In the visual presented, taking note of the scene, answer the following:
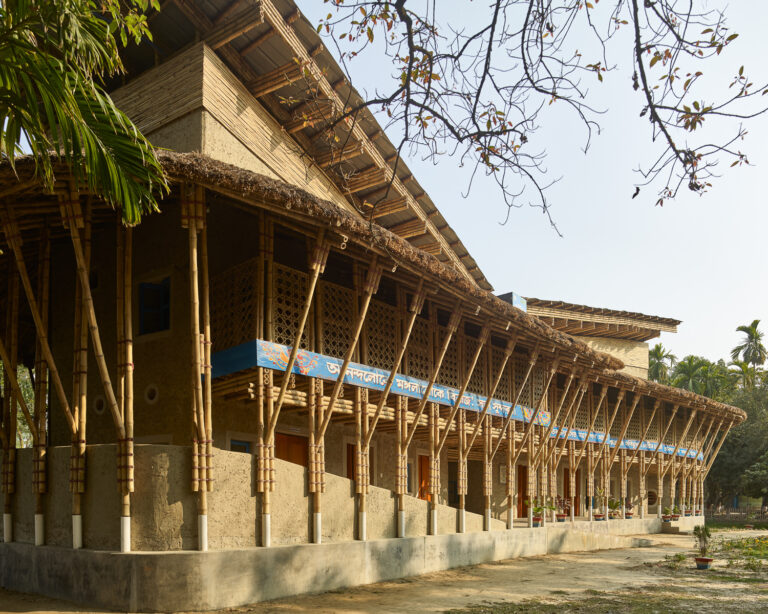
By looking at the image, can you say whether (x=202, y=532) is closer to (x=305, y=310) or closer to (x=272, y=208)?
(x=305, y=310)

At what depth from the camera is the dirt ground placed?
9547 millimetres

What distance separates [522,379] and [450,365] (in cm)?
302

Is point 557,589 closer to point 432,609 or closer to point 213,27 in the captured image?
point 432,609

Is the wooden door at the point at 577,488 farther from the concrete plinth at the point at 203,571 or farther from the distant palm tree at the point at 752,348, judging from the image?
the distant palm tree at the point at 752,348

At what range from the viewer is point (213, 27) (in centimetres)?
1238

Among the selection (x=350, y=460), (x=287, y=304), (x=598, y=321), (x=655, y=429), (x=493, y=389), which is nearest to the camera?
(x=287, y=304)

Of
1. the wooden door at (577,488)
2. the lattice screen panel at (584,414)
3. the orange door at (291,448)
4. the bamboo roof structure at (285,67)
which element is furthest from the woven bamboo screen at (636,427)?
the orange door at (291,448)

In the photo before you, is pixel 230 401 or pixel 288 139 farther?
pixel 288 139

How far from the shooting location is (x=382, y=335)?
43.5 feet

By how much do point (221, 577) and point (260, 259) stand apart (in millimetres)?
4222

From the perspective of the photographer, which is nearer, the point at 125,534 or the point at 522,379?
the point at 125,534

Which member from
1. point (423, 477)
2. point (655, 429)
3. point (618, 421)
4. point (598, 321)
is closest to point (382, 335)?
point (423, 477)

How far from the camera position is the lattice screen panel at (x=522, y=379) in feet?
57.0

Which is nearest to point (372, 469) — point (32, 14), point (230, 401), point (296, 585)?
point (230, 401)
